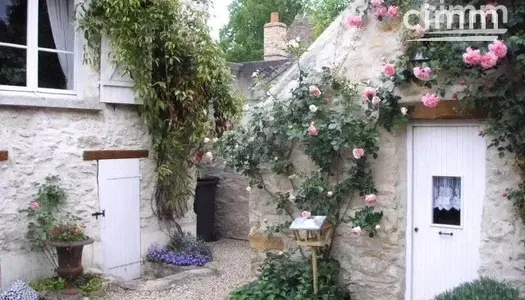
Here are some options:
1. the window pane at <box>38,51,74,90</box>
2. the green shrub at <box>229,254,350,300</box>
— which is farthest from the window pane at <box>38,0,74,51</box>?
the green shrub at <box>229,254,350,300</box>

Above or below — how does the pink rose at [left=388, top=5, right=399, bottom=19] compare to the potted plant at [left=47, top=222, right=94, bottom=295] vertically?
above

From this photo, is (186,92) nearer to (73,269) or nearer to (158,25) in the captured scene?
(158,25)

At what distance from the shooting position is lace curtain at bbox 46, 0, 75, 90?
6606 millimetres

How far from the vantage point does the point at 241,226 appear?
979cm

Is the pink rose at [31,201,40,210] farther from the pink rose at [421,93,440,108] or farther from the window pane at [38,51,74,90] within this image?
the pink rose at [421,93,440,108]

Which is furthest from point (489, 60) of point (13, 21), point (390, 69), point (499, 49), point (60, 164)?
point (13, 21)

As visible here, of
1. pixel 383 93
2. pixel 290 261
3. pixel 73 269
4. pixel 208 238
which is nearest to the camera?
pixel 383 93

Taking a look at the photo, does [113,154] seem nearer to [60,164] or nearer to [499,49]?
[60,164]

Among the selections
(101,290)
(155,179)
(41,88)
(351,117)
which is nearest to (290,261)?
(351,117)

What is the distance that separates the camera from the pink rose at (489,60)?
411 centimetres

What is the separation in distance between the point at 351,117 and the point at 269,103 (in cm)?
99

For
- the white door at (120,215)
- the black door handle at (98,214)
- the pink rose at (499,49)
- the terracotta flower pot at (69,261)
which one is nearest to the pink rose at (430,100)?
the pink rose at (499,49)

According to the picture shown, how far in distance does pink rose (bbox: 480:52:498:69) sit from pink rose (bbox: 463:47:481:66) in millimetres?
35

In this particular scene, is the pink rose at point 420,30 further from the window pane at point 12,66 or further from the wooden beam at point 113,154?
the window pane at point 12,66
